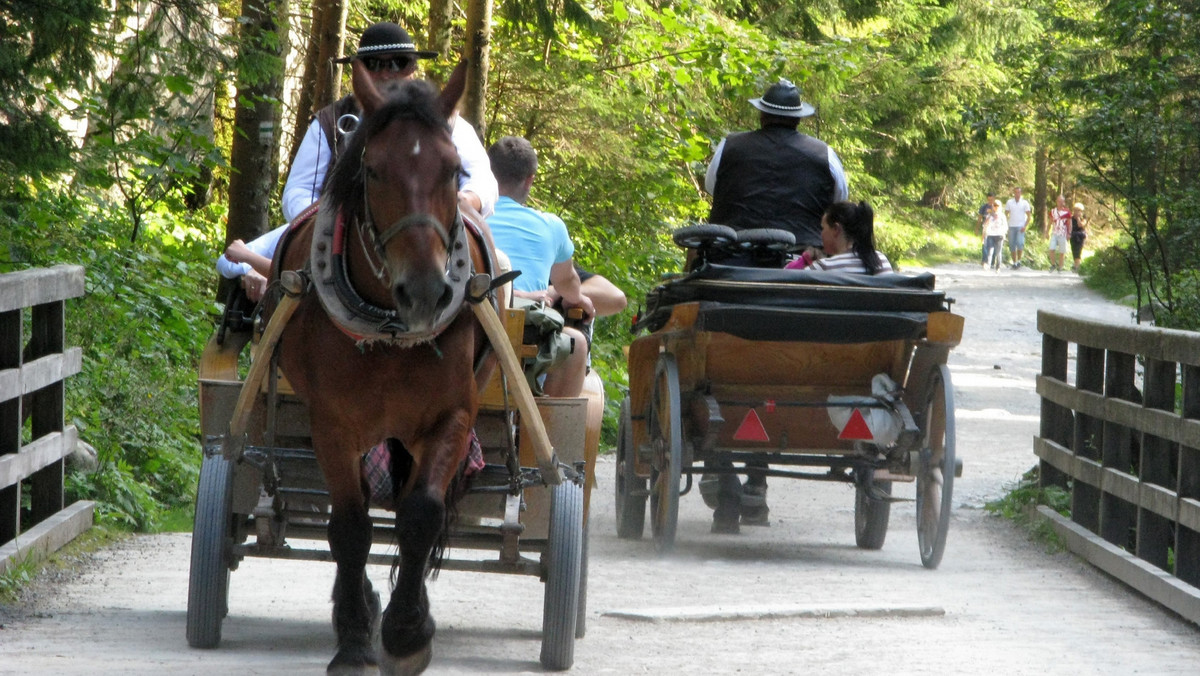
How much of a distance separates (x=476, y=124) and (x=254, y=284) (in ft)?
25.1

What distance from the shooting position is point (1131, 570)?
280 inches

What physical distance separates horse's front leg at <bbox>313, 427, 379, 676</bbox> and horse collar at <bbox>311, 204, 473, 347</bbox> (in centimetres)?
45

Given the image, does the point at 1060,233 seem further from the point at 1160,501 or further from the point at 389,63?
the point at 389,63

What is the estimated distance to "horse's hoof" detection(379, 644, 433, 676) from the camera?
4828mm

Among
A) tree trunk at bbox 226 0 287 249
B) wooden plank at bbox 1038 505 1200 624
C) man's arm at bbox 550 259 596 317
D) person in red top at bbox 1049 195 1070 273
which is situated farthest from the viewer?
person in red top at bbox 1049 195 1070 273

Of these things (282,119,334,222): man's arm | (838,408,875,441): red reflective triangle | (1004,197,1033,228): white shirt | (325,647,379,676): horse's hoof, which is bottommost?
(325,647,379,676): horse's hoof

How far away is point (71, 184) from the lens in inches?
359

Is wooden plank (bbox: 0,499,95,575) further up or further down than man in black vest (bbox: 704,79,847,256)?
further down

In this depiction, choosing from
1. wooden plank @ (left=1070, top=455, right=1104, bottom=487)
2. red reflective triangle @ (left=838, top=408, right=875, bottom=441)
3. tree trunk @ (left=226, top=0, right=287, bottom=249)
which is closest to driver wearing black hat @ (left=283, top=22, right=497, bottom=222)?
red reflective triangle @ (left=838, top=408, right=875, bottom=441)

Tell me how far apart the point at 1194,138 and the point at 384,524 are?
8.43 meters

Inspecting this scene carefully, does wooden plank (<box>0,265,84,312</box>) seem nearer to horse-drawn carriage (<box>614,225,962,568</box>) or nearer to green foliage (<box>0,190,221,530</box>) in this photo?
green foliage (<box>0,190,221,530</box>)

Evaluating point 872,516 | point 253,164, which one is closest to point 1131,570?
point 872,516

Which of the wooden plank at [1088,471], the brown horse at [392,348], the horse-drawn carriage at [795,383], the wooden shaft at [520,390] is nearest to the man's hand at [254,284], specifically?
the brown horse at [392,348]

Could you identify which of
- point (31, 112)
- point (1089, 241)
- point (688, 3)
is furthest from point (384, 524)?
point (1089, 241)
